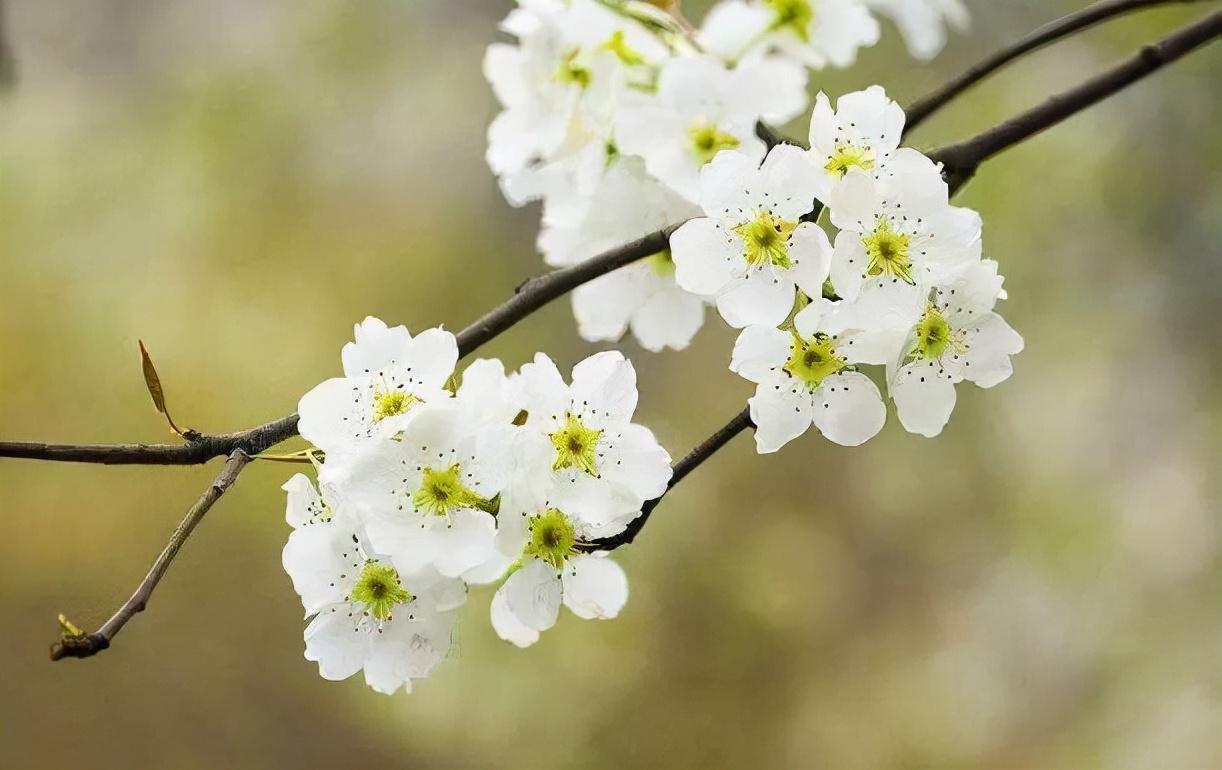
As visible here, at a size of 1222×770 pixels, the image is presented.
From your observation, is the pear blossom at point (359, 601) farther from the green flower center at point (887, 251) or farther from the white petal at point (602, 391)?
the green flower center at point (887, 251)

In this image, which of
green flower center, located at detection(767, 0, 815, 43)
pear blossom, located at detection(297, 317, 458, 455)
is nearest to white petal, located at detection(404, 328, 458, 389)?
pear blossom, located at detection(297, 317, 458, 455)

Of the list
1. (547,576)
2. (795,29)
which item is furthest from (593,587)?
(795,29)

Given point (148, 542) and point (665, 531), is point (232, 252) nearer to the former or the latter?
point (148, 542)

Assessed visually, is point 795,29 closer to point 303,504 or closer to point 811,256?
point 811,256

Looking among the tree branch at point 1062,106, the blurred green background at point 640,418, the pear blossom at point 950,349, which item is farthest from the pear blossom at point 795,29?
the blurred green background at point 640,418

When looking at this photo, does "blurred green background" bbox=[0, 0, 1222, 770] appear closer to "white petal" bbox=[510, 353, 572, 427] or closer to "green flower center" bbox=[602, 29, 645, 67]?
"green flower center" bbox=[602, 29, 645, 67]

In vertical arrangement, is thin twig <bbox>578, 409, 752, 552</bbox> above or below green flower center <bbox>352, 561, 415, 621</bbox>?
below

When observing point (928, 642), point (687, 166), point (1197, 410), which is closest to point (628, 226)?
point (687, 166)
